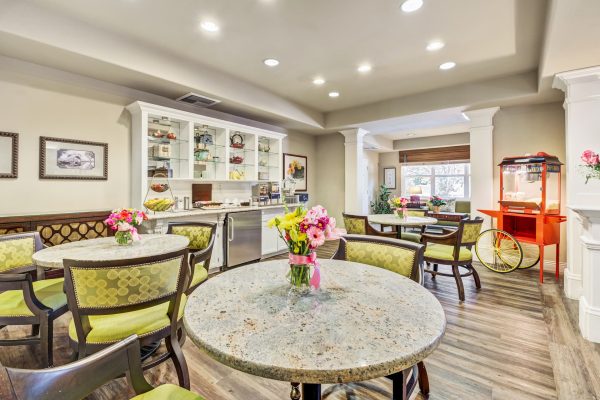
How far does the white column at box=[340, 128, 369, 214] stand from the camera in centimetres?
620

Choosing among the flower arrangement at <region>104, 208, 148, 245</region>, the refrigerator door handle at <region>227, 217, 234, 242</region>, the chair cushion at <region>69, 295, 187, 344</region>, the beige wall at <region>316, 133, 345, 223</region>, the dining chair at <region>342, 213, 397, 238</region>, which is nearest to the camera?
the chair cushion at <region>69, 295, 187, 344</region>

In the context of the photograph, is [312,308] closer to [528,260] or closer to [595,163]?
[595,163]

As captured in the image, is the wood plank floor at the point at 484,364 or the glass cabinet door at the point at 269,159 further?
the glass cabinet door at the point at 269,159

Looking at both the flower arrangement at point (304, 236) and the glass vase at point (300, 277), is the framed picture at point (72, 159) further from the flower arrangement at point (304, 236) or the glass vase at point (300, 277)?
the glass vase at point (300, 277)

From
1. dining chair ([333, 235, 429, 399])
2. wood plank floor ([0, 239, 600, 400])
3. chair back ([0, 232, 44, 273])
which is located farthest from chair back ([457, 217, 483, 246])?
chair back ([0, 232, 44, 273])

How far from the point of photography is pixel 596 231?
7.51ft

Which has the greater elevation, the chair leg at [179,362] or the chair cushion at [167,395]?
the chair cushion at [167,395]

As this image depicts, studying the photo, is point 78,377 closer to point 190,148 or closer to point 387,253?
point 387,253

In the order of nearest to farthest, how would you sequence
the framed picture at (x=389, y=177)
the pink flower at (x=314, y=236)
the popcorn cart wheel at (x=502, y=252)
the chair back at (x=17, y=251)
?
the pink flower at (x=314, y=236) < the chair back at (x=17, y=251) < the popcorn cart wheel at (x=502, y=252) < the framed picture at (x=389, y=177)

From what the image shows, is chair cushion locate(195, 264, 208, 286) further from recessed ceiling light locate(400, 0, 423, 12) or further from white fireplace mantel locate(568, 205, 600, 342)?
white fireplace mantel locate(568, 205, 600, 342)

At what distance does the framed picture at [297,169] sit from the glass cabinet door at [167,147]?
90.3 inches

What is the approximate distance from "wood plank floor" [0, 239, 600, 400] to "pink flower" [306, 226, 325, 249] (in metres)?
1.14

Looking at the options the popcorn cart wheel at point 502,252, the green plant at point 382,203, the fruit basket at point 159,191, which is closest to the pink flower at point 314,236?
the fruit basket at point 159,191

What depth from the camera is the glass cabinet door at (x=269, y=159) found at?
549 centimetres
